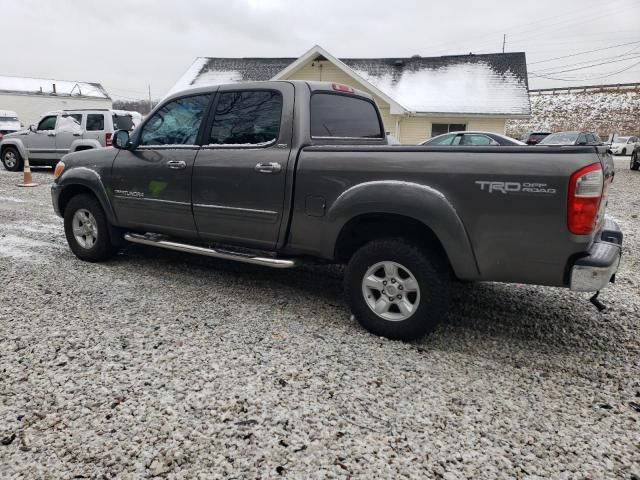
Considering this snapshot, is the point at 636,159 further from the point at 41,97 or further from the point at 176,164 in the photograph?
the point at 41,97

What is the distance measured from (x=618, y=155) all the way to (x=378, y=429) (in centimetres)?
4100

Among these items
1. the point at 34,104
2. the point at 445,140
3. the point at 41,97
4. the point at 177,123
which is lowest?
the point at 177,123

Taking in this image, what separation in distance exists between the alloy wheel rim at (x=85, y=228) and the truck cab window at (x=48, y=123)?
453 inches

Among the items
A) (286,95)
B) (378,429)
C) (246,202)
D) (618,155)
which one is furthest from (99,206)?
(618,155)

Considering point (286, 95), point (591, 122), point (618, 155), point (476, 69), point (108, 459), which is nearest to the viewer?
point (108, 459)

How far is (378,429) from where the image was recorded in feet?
7.94

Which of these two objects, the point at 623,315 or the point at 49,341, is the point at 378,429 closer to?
the point at 49,341

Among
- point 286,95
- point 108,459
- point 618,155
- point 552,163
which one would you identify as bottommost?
point 108,459

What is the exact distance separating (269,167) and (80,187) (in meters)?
2.79

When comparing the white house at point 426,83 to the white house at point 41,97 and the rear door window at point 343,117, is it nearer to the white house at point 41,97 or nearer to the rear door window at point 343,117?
the rear door window at point 343,117

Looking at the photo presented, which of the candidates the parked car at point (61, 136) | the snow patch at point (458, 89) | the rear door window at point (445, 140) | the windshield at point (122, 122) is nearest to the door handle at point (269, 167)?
the rear door window at point (445, 140)

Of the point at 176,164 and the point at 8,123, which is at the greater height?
the point at 8,123

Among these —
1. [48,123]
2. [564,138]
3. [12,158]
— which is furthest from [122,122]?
[564,138]

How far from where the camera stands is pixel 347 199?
337 centimetres
